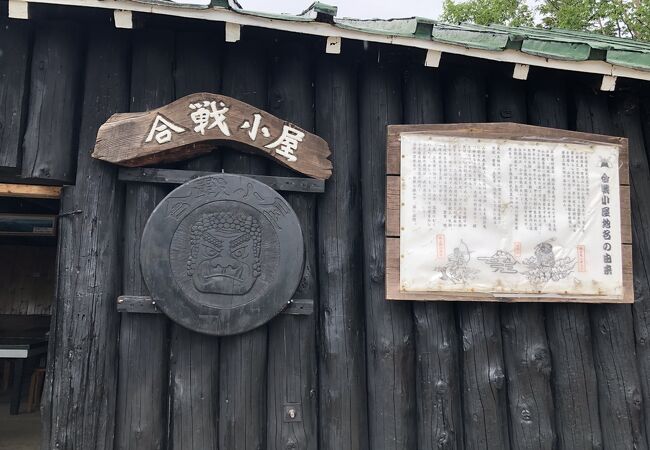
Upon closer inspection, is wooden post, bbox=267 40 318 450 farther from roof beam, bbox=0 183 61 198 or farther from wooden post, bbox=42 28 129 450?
roof beam, bbox=0 183 61 198

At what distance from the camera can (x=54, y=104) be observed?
3129 millimetres

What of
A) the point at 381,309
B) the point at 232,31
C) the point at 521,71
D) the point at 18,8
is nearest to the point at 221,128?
the point at 232,31

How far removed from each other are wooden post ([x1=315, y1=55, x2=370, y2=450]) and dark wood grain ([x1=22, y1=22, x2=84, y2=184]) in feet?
5.39

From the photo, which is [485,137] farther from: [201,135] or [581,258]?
[201,135]

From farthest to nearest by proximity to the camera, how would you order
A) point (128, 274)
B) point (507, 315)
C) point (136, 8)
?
point (507, 315)
point (128, 274)
point (136, 8)

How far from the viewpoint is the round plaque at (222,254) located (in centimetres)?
294

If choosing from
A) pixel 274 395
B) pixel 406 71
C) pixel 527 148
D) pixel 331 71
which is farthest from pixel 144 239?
pixel 527 148

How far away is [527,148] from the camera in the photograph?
3.40 m

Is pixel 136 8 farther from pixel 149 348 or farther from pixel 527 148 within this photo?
pixel 527 148

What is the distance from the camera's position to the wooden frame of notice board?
10.4 feet

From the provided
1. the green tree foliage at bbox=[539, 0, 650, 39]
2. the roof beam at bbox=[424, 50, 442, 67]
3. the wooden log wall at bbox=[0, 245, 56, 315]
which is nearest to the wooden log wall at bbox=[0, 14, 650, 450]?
the roof beam at bbox=[424, 50, 442, 67]

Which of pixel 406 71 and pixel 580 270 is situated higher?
pixel 406 71

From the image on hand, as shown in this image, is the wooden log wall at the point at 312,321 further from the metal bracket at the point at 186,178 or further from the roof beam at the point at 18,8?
the roof beam at the point at 18,8

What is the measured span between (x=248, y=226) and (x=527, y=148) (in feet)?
6.69
